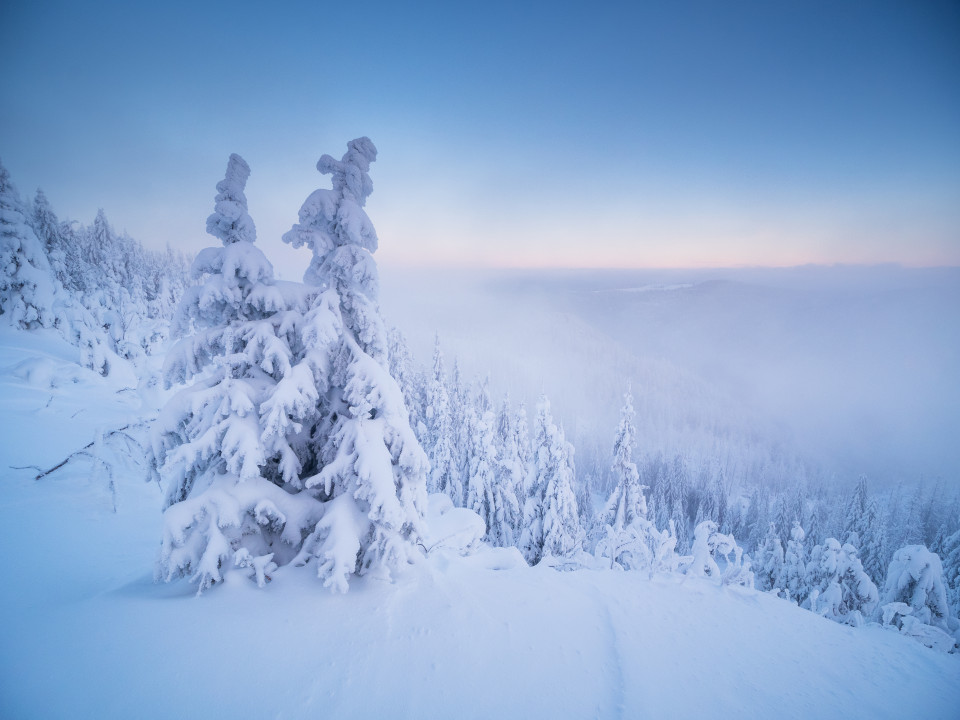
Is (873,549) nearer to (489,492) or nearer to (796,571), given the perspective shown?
(796,571)

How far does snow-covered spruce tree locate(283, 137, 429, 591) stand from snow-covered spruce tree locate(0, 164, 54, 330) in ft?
86.8

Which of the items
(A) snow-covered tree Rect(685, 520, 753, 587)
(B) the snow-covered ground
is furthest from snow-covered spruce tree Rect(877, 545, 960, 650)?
(B) the snow-covered ground

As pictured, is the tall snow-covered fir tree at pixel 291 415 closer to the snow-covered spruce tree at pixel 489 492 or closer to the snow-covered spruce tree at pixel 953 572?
the snow-covered spruce tree at pixel 489 492

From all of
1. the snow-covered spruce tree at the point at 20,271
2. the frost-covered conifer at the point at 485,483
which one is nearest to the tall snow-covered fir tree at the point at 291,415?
the frost-covered conifer at the point at 485,483

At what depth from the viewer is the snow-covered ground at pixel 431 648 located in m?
4.22

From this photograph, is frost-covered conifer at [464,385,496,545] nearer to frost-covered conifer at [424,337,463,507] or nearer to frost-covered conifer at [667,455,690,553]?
frost-covered conifer at [424,337,463,507]

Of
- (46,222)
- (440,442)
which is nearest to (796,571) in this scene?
(440,442)

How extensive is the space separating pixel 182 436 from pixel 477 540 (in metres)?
8.64

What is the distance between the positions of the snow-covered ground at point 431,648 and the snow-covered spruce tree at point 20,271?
21637mm

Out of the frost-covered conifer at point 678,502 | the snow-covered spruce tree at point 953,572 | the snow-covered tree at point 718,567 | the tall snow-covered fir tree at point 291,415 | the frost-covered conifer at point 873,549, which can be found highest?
the tall snow-covered fir tree at point 291,415

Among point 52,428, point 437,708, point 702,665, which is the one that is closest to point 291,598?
point 437,708

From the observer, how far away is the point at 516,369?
19500 centimetres

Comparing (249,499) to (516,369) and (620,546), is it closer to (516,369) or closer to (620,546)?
(620,546)

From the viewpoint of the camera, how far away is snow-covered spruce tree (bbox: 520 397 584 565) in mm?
20984
